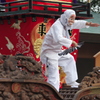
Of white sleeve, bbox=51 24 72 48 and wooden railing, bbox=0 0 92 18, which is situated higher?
wooden railing, bbox=0 0 92 18

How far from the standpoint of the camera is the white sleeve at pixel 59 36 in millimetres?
6172

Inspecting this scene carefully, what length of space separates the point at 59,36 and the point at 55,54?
0.44m

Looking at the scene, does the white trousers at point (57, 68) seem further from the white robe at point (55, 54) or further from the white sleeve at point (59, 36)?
the white sleeve at point (59, 36)

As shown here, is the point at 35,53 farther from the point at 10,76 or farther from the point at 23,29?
the point at 10,76

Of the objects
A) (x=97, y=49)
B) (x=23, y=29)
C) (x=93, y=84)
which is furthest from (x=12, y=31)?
(x=93, y=84)

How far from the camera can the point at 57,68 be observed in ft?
21.3

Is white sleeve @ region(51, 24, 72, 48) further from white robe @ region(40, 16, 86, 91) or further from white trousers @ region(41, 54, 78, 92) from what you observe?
white trousers @ region(41, 54, 78, 92)

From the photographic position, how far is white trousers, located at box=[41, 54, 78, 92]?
6.31 m

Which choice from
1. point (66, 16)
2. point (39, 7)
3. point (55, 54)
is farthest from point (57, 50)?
point (39, 7)

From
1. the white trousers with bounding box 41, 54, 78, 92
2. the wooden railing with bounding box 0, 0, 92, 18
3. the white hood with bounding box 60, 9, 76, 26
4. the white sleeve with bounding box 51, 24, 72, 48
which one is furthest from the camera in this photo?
the wooden railing with bounding box 0, 0, 92, 18

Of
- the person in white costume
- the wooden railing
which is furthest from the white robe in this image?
the wooden railing

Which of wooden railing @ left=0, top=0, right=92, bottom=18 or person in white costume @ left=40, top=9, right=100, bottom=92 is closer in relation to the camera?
person in white costume @ left=40, top=9, right=100, bottom=92

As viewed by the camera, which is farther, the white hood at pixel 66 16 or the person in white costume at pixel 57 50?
the white hood at pixel 66 16

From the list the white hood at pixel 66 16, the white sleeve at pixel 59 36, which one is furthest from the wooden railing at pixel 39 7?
the white sleeve at pixel 59 36
